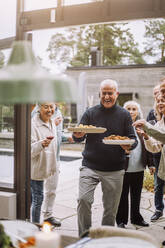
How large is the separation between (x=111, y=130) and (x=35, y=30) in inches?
53.1

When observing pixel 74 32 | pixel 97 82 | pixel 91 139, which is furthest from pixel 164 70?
pixel 91 139

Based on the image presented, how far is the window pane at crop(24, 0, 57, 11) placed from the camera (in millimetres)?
3172

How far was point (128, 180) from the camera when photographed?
4.12 metres

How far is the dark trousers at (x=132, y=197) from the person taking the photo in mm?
4051

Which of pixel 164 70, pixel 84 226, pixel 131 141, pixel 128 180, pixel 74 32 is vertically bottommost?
pixel 84 226

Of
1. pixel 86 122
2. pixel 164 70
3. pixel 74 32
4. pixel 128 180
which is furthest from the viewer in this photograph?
pixel 74 32

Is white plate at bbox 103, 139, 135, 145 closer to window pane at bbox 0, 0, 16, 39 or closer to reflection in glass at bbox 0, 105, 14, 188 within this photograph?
reflection in glass at bbox 0, 105, 14, 188

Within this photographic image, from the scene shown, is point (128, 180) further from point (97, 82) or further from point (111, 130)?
point (97, 82)

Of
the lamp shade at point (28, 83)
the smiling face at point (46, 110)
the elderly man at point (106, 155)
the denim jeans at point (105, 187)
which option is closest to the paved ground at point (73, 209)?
the denim jeans at point (105, 187)

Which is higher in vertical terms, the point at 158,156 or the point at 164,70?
the point at 164,70

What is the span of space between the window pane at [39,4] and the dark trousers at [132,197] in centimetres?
227

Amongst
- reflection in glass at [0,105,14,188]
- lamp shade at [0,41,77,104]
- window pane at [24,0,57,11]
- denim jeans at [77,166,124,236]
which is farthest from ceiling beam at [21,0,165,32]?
lamp shade at [0,41,77,104]

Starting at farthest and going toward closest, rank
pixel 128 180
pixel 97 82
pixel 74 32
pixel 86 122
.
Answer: pixel 74 32 < pixel 97 82 < pixel 128 180 < pixel 86 122

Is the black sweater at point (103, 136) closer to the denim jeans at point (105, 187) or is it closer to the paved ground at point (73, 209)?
the denim jeans at point (105, 187)
